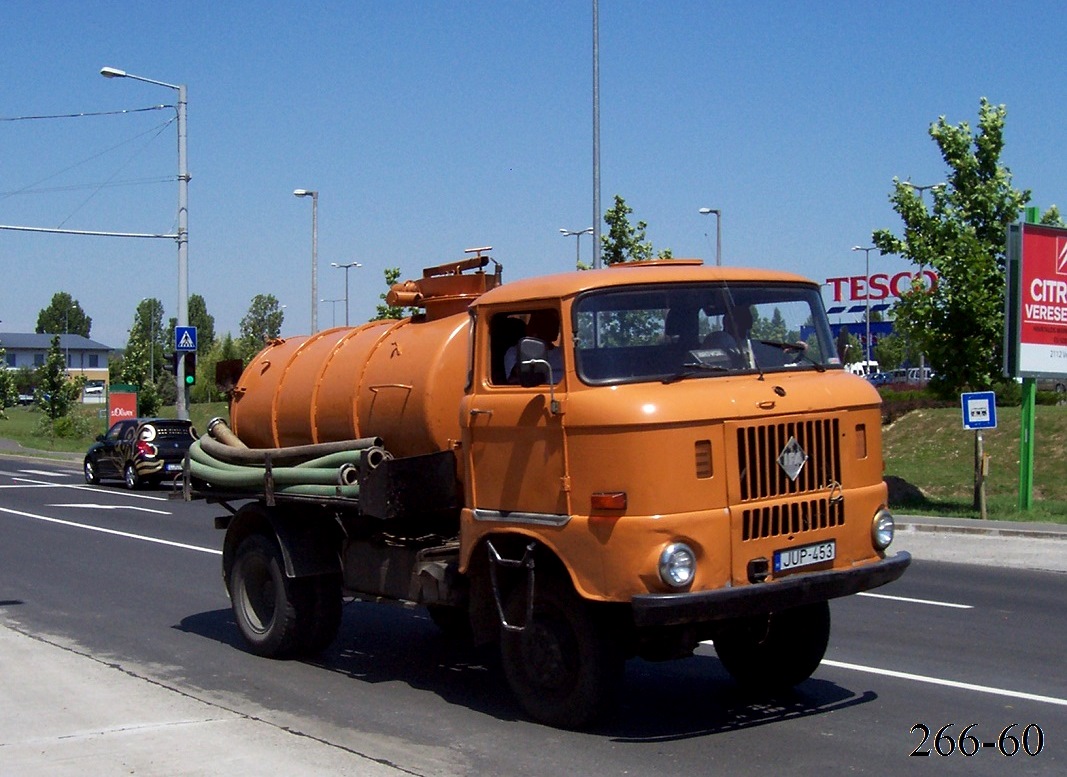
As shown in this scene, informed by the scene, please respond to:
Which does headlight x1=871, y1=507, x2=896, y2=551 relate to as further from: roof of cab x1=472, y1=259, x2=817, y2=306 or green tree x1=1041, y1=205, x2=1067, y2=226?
green tree x1=1041, y1=205, x2=1067, y2=226

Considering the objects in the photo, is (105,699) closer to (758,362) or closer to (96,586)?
(758,362)

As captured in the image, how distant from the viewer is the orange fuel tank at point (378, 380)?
8.17 meters

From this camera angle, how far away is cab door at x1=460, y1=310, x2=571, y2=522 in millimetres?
6832

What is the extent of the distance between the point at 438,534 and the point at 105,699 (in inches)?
91.6

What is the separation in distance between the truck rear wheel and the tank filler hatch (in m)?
2.10

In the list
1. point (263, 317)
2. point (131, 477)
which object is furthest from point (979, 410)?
point (263, 317)

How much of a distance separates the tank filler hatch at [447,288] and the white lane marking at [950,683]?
11.9 ft

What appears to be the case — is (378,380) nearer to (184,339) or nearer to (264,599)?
(264,599)

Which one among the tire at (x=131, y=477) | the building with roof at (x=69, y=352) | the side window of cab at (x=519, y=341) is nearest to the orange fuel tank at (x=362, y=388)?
the side window of cab at (x=519, y=341)

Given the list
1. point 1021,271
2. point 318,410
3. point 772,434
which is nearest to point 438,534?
point 318,410

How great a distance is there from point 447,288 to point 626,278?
6.91 ft

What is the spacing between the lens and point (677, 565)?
251 inches

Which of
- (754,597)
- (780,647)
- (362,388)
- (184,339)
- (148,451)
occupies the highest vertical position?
(184,339)

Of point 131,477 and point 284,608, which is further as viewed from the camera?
point 131,477
